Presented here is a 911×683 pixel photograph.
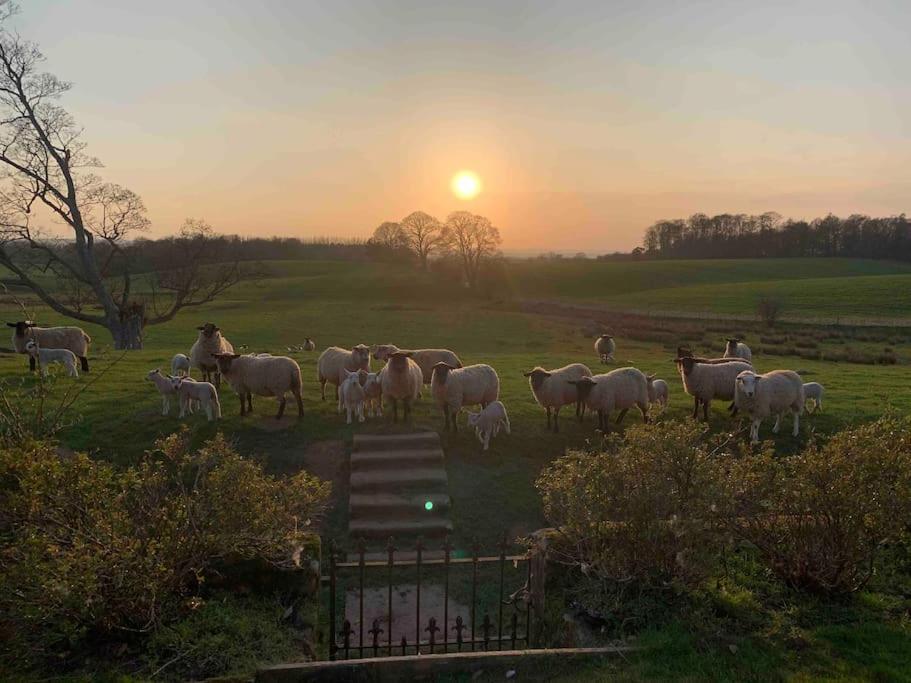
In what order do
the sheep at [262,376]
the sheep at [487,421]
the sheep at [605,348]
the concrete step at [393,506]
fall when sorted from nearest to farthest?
1. the concrete step at [393,506]
2. the sheep at [487,421]
3. the sheep at [262,376]
4. the sheep at [605,348]

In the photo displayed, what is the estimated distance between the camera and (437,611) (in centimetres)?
855

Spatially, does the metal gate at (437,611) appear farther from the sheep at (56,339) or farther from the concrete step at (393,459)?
the sheep at (56,339)

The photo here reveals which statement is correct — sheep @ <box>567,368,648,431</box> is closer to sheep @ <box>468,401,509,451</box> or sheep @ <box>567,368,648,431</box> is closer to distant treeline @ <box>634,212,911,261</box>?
sheep @ <box>468,401,509,451</box>

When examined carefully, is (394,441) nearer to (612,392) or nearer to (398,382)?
(398,382)

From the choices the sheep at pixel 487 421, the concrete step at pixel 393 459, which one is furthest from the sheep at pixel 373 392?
the sheep at pixel 487 421

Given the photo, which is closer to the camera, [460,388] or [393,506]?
[393,506]

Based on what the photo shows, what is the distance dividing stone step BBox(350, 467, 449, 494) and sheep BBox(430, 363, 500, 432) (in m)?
2.21

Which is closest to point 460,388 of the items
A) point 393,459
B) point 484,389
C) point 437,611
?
point 484,389

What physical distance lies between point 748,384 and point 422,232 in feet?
255

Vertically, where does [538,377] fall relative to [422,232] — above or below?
below

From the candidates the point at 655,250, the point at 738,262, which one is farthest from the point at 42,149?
the point at 655,250

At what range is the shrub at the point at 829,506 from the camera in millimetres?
6422

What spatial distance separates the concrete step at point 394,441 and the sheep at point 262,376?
97.4 inches

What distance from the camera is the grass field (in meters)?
5.86
